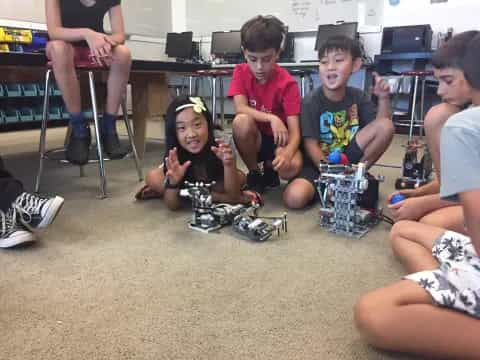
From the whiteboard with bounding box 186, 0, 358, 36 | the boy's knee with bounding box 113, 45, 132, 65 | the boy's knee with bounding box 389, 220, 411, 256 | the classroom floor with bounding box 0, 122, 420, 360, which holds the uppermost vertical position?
the whiteboard with bounding box 186, 0, 358, 36

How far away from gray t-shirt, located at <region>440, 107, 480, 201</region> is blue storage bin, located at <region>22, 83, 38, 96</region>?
3965 mm

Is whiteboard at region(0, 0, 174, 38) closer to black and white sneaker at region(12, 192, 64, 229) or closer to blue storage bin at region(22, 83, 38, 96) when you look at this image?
blue storage bin at region(22, 83, 38, 96)

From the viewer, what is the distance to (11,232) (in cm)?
114

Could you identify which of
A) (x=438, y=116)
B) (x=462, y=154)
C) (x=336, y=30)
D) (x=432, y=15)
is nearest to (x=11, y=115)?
(x=336, y=30)

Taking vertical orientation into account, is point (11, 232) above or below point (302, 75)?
below

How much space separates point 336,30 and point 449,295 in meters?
3.75

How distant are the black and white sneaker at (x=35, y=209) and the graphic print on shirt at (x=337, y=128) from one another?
0.98 m

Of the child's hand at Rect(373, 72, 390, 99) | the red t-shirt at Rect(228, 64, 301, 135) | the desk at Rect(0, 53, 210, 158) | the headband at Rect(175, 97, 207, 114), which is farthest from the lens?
the desk at Rect(0, 53, 210, 158)

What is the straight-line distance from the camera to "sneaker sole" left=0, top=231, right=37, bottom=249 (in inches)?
44.1

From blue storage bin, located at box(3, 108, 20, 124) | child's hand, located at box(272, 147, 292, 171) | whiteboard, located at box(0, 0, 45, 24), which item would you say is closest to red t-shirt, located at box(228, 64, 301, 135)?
child's hand, located at box(272, 147, 292, 171)

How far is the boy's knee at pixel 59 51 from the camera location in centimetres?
156

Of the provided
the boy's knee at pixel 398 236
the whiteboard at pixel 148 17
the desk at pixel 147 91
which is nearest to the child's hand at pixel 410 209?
the boy's knee at pixel 398 236

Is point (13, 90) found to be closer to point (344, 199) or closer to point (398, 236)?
point (344, 199)

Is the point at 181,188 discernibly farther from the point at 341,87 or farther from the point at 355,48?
the point at 355,48
